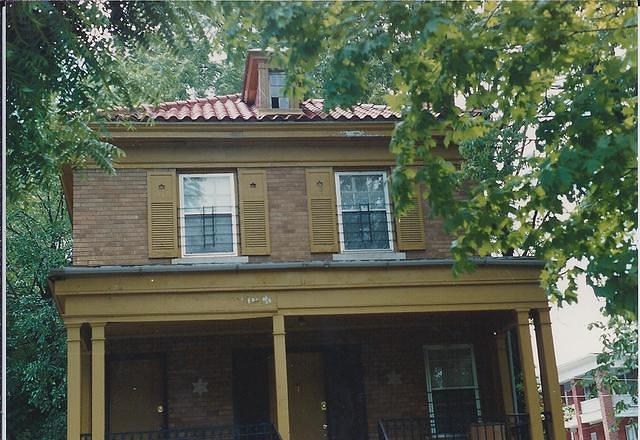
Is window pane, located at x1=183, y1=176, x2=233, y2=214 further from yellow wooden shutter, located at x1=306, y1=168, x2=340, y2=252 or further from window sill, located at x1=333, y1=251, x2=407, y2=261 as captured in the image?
window sill, located at x1=333, y1=251, x2=407, y2=261

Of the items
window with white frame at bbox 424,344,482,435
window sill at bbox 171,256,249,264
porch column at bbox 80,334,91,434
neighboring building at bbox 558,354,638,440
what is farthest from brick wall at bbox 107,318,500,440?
neighboring building at bbox 558,354,638,440

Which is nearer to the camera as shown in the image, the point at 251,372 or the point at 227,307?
the point at 227,307

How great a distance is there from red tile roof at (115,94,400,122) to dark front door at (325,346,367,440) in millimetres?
3680

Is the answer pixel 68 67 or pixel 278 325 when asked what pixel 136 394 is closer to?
pixel 278 325

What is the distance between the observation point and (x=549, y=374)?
12203mm

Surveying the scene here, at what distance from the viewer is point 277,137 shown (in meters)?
13.6

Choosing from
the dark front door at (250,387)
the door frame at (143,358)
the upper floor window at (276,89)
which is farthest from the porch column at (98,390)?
the upper floor window at (276,89)

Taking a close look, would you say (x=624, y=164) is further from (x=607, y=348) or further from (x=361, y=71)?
(x=607, y=348)

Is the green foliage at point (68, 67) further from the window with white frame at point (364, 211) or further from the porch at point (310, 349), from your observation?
the window with white frame at point (364, 211)

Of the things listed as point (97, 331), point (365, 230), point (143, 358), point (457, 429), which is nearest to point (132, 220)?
point (143, 358)

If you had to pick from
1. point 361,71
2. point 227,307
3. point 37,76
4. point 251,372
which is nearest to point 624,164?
point 361,71

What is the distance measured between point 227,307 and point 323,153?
3.21 m

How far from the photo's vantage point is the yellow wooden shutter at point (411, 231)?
13.6 metres

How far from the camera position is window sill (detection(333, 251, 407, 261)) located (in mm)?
13406
